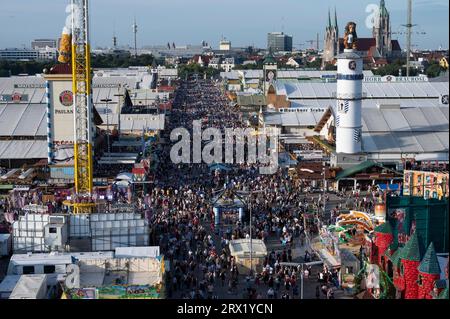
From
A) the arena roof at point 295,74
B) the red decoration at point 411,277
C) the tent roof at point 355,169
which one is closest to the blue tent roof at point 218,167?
the tent roof at point 355,169

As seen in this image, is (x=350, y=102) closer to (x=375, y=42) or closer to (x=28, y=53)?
(x=375, y=42)

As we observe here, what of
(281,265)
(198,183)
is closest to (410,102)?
(198,183)

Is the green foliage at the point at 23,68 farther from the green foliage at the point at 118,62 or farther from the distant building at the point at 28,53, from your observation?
the distant building at the point at 28,53

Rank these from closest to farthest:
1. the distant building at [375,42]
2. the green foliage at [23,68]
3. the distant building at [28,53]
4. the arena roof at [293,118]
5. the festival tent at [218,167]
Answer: the festival tent at [218,167]
the arena roof at [293,118]
the green foliage at [23,68]
the distant building at [375,42]
the distant building at [28,53]

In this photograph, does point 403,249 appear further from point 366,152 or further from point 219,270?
point 366,152

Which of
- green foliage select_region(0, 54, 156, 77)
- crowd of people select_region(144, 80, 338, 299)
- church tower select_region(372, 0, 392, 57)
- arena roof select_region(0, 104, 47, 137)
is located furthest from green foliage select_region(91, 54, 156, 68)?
crowd of people select_region(144, 80, 338, 299)

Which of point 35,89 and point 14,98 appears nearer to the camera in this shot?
point 14,98

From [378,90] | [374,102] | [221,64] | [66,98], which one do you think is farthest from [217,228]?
[221,64]

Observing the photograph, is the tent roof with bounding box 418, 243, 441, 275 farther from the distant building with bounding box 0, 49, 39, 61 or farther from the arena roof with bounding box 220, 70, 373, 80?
the distant building with bounding box 0, 49, 39, 61
